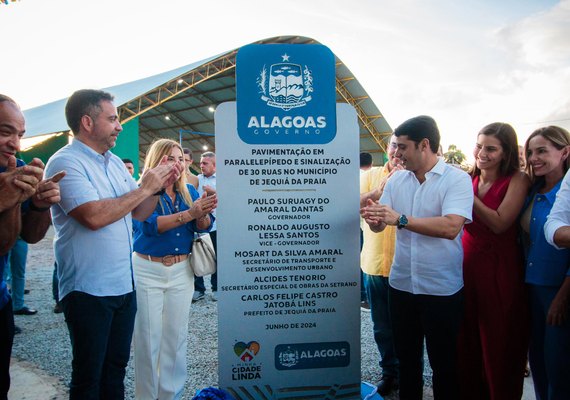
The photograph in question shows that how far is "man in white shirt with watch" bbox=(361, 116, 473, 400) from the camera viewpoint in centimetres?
225

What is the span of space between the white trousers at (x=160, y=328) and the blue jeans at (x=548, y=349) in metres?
2.24

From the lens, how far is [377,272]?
3.28m

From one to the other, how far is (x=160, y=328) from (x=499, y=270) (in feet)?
7.44

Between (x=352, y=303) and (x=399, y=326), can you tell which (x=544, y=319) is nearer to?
(x=399, y=326)

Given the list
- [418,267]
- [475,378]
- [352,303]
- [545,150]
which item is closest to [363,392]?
[475,378]

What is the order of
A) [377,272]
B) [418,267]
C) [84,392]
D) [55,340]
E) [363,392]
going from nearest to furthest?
[84,392] < [418,267] < [363,392] < [377,272] < [55,340]

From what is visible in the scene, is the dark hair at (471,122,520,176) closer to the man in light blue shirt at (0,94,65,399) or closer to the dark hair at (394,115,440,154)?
the dark hair at (394,115,440,154)

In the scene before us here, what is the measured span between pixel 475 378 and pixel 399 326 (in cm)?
72

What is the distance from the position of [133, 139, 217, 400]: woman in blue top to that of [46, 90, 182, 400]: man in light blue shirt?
401mm

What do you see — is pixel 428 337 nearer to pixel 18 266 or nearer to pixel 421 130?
pixel 421 130

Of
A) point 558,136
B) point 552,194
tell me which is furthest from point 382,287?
point 558,136

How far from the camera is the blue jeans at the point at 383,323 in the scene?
315 centimetres

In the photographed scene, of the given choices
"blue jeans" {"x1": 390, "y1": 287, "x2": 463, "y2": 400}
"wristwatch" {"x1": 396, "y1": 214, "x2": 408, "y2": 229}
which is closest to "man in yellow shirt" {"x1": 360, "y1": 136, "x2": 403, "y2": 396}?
"blue jeans" {"x1": 390, "y1": 287, "x2": 463, "y2": 400}

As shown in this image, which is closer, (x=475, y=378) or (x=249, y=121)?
Answer: (x=249, y=121)
